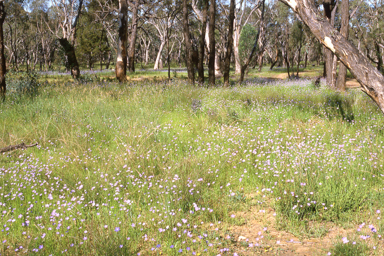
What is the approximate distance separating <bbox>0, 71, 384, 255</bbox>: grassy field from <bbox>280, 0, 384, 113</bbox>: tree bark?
0.89m

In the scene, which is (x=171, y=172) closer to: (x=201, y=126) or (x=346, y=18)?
(x=201, y=126)

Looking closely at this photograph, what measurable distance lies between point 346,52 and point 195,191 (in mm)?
3370

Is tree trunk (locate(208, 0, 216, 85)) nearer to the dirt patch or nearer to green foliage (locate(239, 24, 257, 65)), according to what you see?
the dirt patch

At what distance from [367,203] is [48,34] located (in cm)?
6225

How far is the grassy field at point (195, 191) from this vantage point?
3.07 meters

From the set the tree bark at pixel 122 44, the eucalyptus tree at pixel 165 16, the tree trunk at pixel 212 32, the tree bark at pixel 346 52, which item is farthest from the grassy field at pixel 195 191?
the eucalyptus tree at pixel 165 16

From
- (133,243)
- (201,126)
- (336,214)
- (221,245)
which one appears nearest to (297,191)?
(336,214)

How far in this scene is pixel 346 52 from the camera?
4875 mm

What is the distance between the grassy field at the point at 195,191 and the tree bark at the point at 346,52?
89 centimetres

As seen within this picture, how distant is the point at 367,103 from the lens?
837cm

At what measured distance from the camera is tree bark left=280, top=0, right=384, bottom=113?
15.1 ft

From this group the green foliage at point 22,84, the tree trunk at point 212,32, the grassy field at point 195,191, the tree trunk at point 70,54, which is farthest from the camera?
the tree trunk at point 70,54

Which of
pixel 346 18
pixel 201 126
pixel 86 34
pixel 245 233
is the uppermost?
pixel 86 34

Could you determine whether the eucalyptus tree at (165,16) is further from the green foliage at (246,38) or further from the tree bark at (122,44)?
the tree bark at (122,44)
